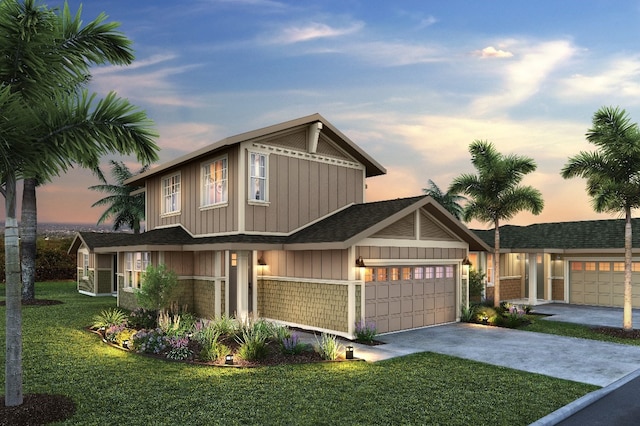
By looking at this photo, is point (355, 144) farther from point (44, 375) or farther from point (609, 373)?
point (44, 375)

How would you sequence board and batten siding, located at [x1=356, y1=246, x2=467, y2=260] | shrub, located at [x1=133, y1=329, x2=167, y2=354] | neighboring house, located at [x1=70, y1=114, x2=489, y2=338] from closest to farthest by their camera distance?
shrub, located at [x1=133, y1=329, x2=167, y2=354], board and batten siding, located at [x1=356, y1=246, x2=467, y2=260], neighboring house, located at [x1=70, y1=114, x2=489, y2=338]

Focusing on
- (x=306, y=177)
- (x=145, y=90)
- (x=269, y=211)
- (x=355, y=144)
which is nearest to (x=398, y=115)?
(x=355, y=144)

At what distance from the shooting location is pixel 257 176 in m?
17.0

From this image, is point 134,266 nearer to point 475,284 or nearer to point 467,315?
point 467,315

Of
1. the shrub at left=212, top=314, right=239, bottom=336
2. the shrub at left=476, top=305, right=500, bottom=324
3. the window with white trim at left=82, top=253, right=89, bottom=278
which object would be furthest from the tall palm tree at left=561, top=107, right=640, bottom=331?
the window with white trim at left=82, top=253, right=89, bottom=278

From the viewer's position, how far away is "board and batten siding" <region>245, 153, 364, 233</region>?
1725 centimetres

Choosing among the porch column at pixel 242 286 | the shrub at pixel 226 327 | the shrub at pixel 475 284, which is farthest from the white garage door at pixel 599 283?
A: the shrub at pixel 226 327

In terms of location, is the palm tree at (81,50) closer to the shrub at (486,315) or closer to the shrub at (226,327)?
the shrub at (226,327)

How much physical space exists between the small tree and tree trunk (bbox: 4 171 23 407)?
25.8ft

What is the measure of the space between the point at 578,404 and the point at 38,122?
9939 mm

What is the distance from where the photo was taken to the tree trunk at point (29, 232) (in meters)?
24.4

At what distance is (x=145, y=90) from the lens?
21016 mm

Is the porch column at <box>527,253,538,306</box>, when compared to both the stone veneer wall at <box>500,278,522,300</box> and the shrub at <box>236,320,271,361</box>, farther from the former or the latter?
the shrub at <box>236,320,271,361</box>

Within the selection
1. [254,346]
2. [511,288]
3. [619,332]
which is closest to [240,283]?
[254,346]
